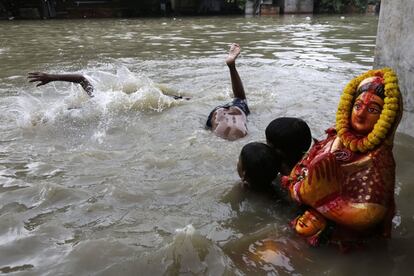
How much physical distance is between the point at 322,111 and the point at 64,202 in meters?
3.04

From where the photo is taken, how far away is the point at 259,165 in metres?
2.71

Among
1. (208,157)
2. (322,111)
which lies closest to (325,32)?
(322,111)

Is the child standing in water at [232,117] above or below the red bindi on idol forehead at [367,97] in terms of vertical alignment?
below

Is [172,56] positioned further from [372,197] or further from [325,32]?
[372,197]

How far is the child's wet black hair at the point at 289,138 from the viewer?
9.04 ft

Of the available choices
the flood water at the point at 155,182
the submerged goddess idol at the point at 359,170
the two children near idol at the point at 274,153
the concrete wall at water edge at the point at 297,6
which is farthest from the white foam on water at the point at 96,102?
the concrete wall at water edge at the point at 297,6

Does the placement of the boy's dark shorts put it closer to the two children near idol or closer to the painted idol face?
the two children near idol

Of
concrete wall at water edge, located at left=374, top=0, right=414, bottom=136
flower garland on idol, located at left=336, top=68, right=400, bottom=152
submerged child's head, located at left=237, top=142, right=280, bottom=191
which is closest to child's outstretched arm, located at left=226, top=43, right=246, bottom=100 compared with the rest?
concrete wall at water edge, located at left=374, top=0, right=414, bottom=136

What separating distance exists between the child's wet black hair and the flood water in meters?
0.34

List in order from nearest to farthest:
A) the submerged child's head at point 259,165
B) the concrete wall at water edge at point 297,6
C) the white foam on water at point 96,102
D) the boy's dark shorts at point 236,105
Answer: the submerged child's head at point 259,165, the boy's dark shorts at point 236,105, the white foam on water at point 96,102, the concrete wall at water edge at point 297,6

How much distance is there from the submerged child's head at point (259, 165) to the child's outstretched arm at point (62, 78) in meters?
2.45

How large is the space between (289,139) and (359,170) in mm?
696

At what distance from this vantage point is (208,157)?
3.60 m

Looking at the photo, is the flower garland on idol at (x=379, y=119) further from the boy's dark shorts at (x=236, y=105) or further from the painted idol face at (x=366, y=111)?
the boy's dark shorts at (x=236, y=105)
